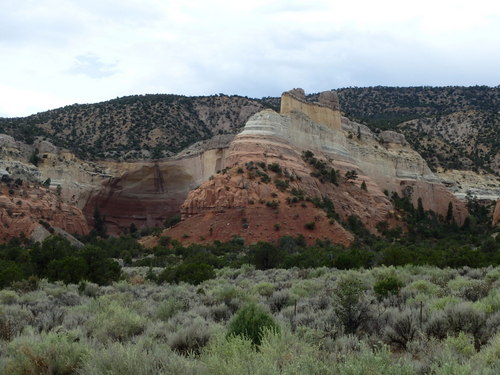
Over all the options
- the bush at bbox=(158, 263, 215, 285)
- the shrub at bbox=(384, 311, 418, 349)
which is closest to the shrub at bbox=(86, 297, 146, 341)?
the shrub at bbox=(384, 311, 418, 349)

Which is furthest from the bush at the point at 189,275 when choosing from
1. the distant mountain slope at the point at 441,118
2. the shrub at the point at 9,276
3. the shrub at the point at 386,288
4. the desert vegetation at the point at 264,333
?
the distant mountain slope at the point at 441,118

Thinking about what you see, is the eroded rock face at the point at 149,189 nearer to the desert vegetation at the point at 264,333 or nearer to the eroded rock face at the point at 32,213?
the eroded rock face at the point at 32,213

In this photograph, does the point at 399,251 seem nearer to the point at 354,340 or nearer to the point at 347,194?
the point at 354,340

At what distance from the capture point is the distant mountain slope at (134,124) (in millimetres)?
89875

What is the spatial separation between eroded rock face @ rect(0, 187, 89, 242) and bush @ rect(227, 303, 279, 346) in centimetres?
5109

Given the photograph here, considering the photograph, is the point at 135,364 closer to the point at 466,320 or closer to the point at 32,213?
the point at 466,320

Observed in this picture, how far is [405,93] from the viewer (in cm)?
13488

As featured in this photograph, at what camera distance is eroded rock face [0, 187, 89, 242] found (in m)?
55.4

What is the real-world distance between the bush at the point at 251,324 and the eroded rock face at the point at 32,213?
51.1 meters

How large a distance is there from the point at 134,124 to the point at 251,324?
98240mm

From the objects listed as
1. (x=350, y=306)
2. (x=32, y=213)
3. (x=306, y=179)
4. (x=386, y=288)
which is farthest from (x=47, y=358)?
(x=306, y=179)

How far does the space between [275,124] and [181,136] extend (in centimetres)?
4274

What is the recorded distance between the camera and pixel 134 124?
10288cm

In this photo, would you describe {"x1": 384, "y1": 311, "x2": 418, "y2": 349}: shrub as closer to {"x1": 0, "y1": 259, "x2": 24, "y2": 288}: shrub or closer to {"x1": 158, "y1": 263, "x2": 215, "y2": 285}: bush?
{"x1": 158, "y1": 263, "x2": 215, "y2": 285}: bush
